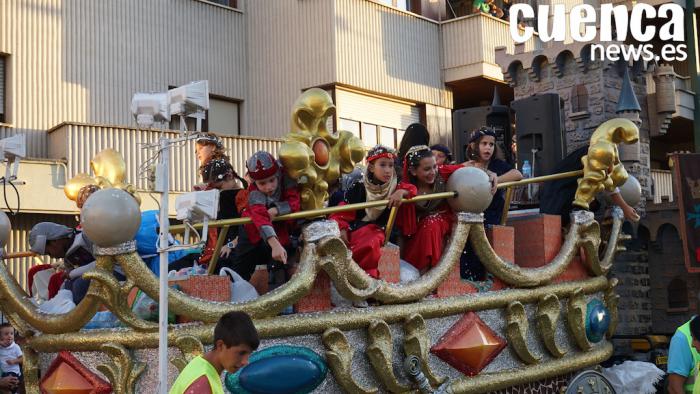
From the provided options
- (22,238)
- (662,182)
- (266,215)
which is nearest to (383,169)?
(266,215)

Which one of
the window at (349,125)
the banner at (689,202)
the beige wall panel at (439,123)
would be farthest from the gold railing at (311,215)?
the beige wall panel at (439,123)

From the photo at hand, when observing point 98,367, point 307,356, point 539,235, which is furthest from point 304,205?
point 539,235

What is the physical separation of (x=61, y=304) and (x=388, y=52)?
13351 millimetres

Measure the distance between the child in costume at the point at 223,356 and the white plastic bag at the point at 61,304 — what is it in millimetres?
1850

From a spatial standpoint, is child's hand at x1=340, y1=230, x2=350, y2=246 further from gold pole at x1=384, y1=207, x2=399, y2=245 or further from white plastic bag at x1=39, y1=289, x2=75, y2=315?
white plastic bag at x1=39, y1=289, x2=75, y2=315

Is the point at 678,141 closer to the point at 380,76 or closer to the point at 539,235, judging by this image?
the point at 380,76

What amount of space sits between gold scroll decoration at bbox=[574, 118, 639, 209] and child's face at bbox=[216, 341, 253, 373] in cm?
368

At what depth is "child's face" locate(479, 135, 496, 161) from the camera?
6.63 meters

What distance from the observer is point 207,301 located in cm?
466

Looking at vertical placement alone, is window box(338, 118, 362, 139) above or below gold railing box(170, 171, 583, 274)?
above

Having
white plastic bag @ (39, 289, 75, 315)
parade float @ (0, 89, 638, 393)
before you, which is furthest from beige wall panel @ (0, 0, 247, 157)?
white plastic bag @ (39, 289, 75, 315)

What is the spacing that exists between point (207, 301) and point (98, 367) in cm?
63

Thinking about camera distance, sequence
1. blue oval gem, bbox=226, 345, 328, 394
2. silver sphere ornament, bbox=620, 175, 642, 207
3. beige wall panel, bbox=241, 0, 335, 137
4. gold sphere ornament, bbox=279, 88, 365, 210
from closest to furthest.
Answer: blue oval gem, bbox=226, 345, 328, 394 → gold sphere ornament, bbox=279, 88, 365, 210 → silver sphere ornament, bbox=620, 175, 642, 207 → beige wall panel, bbox=241, 0, 335, 137

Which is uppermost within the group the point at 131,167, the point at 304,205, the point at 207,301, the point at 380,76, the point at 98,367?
the point at 380,76
